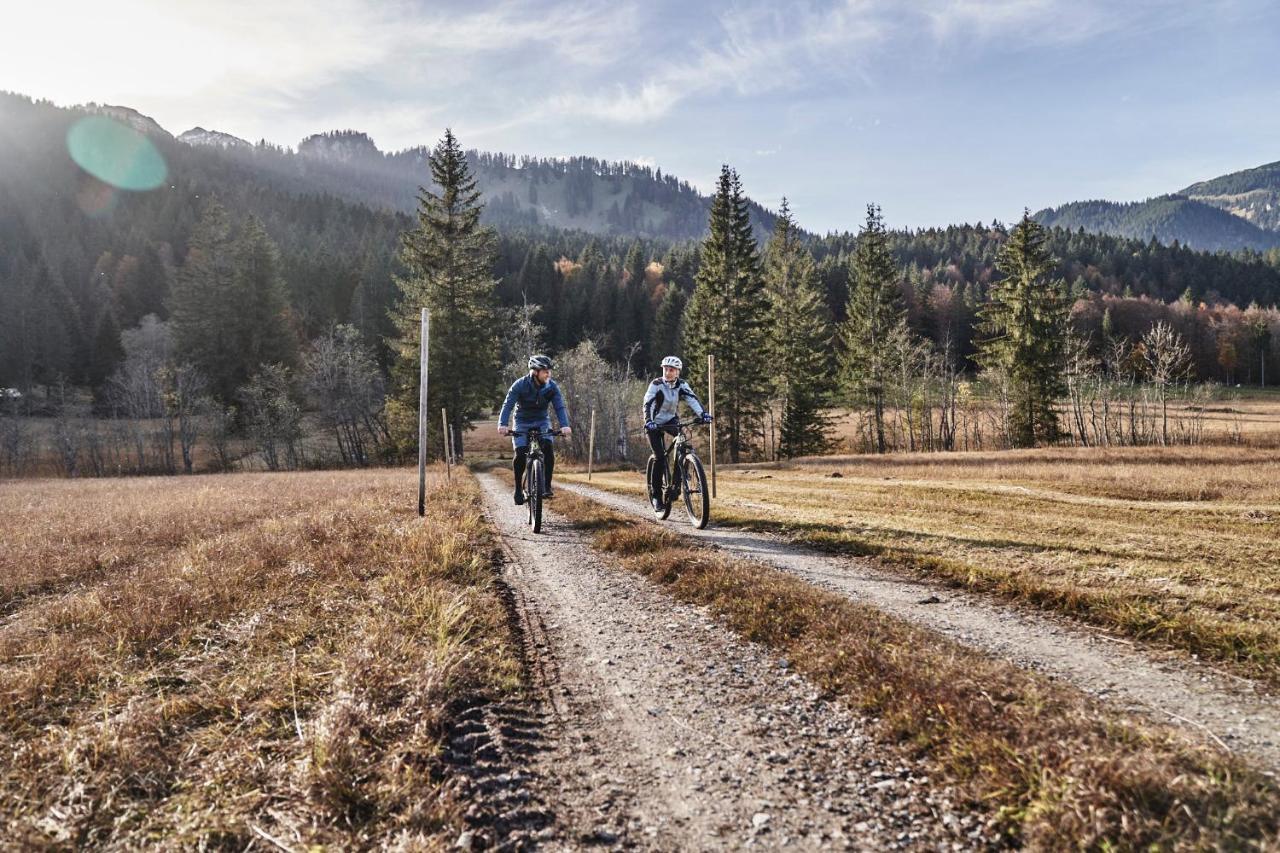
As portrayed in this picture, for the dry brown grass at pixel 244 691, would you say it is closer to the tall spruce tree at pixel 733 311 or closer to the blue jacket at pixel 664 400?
the blue jacket at pixel 664 400

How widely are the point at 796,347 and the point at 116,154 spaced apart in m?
180

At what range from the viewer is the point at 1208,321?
10994cm

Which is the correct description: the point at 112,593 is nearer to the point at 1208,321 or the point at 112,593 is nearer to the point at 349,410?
the point at 349,410

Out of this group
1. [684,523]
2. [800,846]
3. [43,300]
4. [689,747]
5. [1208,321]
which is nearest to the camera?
[800,846]

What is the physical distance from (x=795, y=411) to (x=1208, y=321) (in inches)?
4481

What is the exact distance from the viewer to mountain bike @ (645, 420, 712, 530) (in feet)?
31.9

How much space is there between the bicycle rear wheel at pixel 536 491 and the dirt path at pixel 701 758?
4.91m

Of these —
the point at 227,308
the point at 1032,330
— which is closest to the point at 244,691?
the point at 1032,330

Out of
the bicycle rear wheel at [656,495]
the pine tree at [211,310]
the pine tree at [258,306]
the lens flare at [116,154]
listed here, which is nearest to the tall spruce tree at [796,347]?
the bicycle rear wheel at [656,495]

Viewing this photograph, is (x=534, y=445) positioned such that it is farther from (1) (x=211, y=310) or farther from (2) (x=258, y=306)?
(2) (x=258, y=306)

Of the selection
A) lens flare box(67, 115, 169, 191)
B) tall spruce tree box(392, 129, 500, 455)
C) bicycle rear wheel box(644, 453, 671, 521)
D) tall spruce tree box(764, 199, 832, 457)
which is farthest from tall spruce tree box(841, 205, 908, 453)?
lens flare box(67, 115, 169, 191)

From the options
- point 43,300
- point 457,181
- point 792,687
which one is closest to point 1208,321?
point 457,181

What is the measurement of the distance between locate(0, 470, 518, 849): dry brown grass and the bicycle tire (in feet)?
7.98

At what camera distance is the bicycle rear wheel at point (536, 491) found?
980 cm
